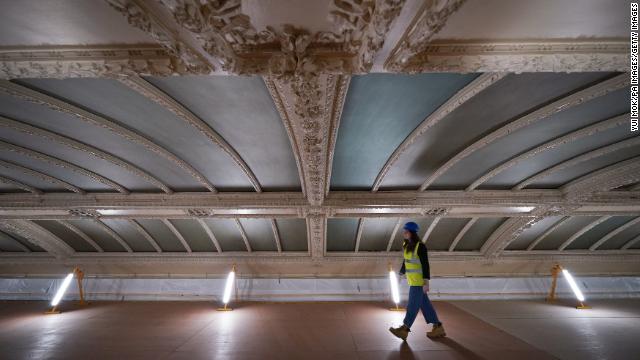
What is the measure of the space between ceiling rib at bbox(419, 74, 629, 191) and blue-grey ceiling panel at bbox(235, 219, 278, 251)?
23.6 feet

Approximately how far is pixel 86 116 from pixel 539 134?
938 centimetres

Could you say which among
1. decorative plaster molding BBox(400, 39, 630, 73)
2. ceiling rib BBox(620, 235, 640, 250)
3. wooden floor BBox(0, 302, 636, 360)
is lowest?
wooden floor BBox(0, 302, 636, 360)

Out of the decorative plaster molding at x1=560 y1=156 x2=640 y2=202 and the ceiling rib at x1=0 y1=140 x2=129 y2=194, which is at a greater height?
the ceiling rib at x1=0 y1=140 x2=129 y2=194

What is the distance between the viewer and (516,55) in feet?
9.93

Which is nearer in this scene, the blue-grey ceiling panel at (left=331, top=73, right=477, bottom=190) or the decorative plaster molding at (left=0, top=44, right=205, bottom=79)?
the decorative plaster molding at (left=0, top=44, right=205, bottom=79)

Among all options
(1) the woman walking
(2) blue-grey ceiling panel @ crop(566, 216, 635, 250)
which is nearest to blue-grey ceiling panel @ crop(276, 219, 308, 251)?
(1) the woman walking

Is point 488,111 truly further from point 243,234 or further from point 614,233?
point 614,233

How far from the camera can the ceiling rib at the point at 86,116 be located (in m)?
4.02

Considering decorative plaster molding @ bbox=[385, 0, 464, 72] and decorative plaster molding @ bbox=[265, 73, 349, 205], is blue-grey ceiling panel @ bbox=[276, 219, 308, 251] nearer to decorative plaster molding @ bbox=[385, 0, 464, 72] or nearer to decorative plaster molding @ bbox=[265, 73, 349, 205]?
decorative plaster molding @ bbox=[265, 73, 349, 205]

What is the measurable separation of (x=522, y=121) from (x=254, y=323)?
790cm

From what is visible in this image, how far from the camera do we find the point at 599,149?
588 centimetres

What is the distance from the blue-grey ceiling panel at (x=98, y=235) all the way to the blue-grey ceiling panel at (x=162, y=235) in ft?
6.54

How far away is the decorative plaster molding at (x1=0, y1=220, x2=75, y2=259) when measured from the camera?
10000mm

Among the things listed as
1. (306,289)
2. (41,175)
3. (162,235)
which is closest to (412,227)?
(306,289)
